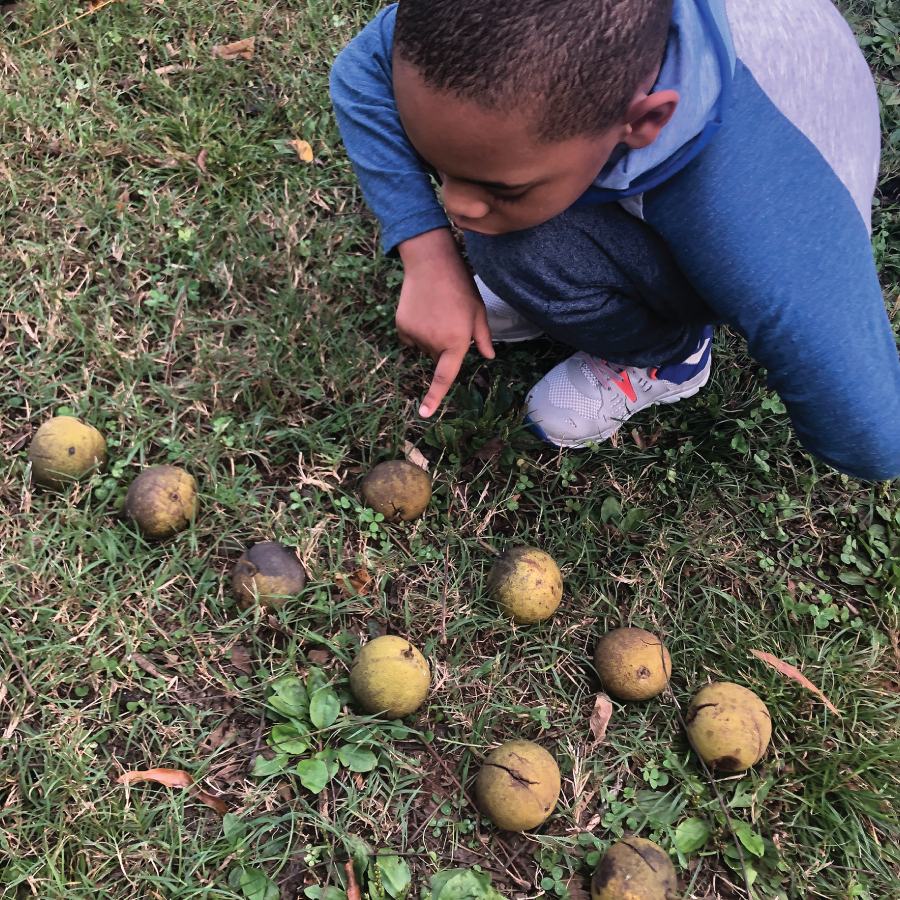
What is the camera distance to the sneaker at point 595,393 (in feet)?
9.91

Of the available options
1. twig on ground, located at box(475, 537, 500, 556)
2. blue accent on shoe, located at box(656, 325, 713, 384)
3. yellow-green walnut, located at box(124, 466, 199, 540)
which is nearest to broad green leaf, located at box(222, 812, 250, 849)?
yellow-green walnut, located at box(124, 466, 199, 540)

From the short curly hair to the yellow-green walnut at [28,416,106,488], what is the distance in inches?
69.5

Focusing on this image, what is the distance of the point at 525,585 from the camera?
2.61 m

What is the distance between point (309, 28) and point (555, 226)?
7.64 ft

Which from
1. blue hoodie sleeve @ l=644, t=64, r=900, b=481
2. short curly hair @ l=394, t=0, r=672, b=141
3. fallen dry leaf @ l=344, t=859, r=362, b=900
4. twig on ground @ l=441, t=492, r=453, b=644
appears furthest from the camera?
twig on ground @ l=441, t=492, r=453, b=644

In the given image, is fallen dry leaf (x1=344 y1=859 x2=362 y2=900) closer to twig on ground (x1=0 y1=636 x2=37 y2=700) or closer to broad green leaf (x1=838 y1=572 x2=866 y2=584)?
twig on ground (x1=0 y1=636 x2=37 y2=700)

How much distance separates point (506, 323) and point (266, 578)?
1.42m

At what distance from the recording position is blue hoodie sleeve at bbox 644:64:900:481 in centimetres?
212

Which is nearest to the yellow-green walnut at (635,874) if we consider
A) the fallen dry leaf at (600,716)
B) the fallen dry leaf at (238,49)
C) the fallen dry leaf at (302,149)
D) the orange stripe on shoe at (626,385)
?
the fallen dry leaf at (600,716)

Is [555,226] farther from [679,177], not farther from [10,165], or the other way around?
[10,165]

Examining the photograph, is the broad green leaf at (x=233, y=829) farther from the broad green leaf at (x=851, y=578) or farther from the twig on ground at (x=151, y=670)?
the broad green leaf at (x=851, y=578)

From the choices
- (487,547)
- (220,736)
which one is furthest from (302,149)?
(220,736)

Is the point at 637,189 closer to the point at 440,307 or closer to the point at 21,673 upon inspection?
the point at 440,307

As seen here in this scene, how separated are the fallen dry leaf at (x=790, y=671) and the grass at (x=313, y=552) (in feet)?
0.13
